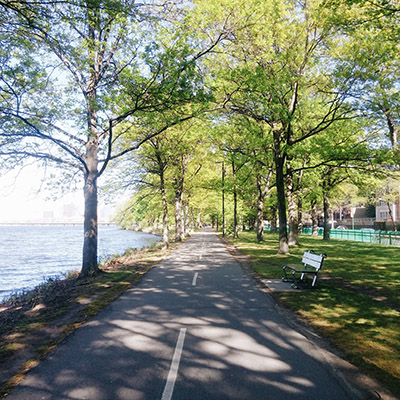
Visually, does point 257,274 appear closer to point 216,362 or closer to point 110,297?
point 110,297

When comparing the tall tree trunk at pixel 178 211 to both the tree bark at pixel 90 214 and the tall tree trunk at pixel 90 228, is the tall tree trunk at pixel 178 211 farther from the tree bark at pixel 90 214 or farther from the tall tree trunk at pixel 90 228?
the tall tree trunk at pixel 90 228

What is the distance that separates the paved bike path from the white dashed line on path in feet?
0.04

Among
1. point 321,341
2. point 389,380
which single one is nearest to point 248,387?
point 389,380

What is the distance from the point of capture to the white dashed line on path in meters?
3.55

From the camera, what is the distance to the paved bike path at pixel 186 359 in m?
3.62

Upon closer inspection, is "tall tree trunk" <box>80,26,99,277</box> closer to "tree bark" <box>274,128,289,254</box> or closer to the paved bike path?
the paved bike path

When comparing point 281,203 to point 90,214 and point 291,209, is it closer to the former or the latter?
point 291,209

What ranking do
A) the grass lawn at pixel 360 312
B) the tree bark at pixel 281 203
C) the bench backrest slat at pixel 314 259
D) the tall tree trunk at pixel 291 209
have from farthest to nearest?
the tall tree trunk at pixel 291 209 → the tree bark at pixel 281 203 → the bench backrest slat at pixel 314 259 → the grass lawn at pixel 360 312

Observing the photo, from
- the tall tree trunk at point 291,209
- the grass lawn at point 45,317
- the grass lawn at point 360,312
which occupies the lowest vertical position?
the grass lawn at point 45,317

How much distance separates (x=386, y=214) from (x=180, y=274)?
230 ft

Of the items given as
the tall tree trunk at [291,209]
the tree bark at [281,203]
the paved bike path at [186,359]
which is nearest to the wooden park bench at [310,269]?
the paved bike path at [186,359]

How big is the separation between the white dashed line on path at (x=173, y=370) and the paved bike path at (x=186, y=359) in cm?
1

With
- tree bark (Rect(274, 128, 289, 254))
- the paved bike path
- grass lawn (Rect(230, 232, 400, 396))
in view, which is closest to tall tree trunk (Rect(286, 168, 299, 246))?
tree bark (Rect(274, 128, 289, 254))

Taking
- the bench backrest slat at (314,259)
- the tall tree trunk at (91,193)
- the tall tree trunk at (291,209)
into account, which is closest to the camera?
the bench backrest slat at (314,259)
